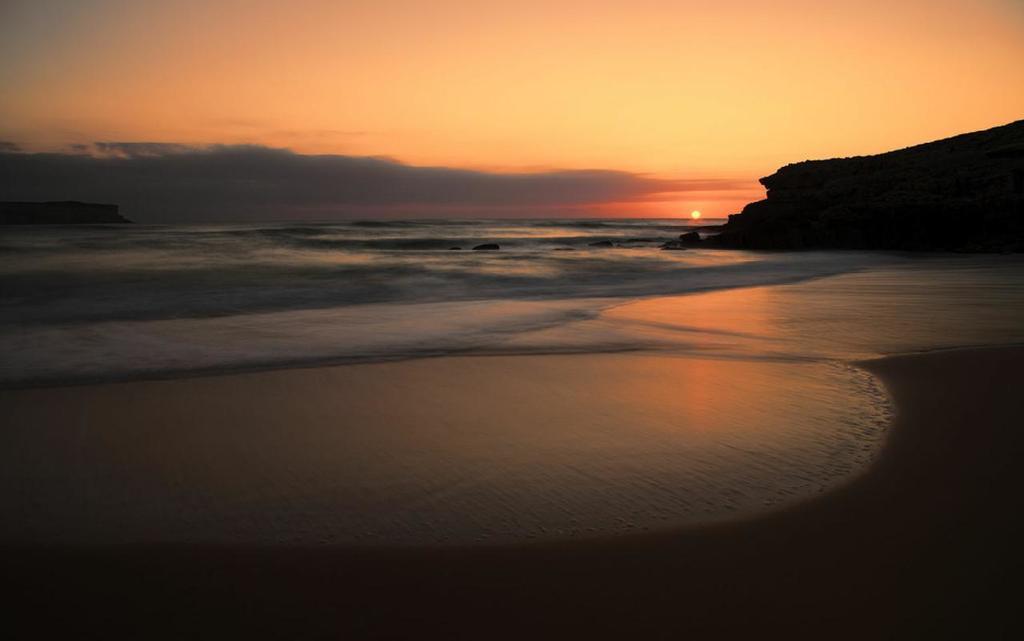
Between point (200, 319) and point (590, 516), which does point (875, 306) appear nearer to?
point (590, 516)

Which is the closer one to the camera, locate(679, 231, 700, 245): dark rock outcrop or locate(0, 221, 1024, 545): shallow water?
locate(0, 221, 1024, 545): shallow water

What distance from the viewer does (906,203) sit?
24938 mm

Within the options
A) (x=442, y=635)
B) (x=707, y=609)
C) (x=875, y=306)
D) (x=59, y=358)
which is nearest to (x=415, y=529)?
(x=442, y=635)

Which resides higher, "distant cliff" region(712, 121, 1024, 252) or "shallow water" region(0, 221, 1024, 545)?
"distant cliff" region(712, 121, 1024, 252)

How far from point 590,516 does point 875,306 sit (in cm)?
845

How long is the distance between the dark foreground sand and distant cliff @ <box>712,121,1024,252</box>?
23734 mm

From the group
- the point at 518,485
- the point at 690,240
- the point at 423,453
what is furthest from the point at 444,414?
the point at 690,240

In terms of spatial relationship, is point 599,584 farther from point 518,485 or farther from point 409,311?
point 409,311

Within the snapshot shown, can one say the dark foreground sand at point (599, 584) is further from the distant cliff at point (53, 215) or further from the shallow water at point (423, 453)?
the distant cliff at point (53, 215)

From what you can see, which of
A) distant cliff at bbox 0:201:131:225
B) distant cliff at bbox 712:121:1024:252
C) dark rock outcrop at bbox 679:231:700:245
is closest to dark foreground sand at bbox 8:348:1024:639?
distant cliff at bbox 712:121:1024:252

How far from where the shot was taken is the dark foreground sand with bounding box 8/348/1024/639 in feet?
6.75

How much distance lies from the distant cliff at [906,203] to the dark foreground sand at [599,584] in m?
23.7

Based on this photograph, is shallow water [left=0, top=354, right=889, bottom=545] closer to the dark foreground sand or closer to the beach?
the beach

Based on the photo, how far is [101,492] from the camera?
3109mm
